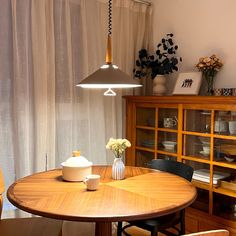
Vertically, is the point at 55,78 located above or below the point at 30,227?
A: above

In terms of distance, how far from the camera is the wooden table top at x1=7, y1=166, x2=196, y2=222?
5.06 ft

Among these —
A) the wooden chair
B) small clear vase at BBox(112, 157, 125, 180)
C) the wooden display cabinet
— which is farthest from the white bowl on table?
the wooden chair

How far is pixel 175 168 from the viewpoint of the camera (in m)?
2.55

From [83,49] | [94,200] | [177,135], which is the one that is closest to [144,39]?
[83,49]

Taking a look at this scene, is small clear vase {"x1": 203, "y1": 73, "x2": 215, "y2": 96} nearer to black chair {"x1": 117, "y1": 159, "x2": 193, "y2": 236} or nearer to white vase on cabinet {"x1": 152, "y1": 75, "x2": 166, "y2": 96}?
white vase on cabinet {"x1": 152, "y1": 75, "x2": 166, "y2": 96}

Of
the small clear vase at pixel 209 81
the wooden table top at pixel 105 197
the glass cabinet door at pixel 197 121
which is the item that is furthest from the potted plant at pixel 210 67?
the wooden table top at pixel 105 197

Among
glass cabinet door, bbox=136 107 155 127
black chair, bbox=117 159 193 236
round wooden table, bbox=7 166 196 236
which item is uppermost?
glass cabinet door, bbox=136 107 155 127

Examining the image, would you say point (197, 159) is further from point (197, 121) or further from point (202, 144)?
point (197, 121)

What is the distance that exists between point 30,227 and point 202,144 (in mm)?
1570

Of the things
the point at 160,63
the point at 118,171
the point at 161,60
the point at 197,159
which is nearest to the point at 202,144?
the point at 197,159

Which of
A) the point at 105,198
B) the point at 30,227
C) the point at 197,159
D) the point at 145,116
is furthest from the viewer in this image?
the point at 145,116

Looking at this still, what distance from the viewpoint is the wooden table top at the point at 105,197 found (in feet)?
5.06

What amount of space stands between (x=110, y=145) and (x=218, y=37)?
1.60 meters

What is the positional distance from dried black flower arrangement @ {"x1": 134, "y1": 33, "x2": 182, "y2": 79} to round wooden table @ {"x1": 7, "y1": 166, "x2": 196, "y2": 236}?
4.52ft
